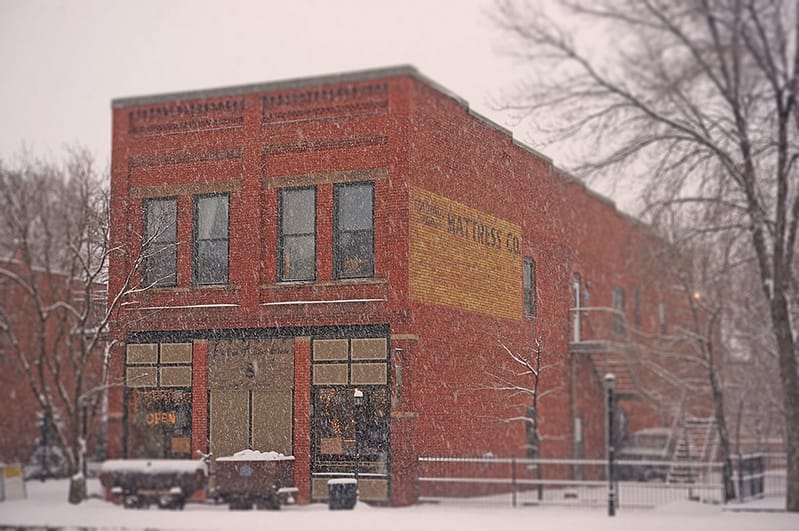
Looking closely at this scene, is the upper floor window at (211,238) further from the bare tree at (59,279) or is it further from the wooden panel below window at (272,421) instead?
the wooden panel below window at (272,421)

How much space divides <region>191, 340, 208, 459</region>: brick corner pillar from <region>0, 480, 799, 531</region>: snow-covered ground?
189cm

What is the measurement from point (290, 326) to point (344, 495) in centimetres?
507

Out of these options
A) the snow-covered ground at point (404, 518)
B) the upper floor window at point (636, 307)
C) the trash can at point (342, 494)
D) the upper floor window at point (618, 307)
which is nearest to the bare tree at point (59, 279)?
the snow-covered ground at point (404, 518)

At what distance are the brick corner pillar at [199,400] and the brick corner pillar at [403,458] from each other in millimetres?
5126

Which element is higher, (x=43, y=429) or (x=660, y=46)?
(x=660, y=46)

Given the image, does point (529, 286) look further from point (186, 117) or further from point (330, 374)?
point (186, 117)

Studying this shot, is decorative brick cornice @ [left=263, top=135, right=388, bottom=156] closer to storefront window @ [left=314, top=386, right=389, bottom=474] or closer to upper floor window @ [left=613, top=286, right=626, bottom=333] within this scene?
storefront window @ [left=314, top=386, right=389, bottom=474]

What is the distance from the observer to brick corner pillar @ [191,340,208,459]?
28625 millimetres

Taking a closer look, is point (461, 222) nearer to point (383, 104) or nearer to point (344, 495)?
point (383, 104)

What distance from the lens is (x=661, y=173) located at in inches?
995

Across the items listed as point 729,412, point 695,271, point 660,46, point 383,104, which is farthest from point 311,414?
point 729,412

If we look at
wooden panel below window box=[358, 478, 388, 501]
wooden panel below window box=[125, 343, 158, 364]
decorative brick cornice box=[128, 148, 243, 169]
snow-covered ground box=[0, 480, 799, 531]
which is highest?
decorative brick cornice box=[128, 148, 243, 169]

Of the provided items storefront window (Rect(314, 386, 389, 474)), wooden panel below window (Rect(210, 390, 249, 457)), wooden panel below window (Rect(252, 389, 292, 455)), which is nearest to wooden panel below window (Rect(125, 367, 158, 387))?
wooden panel below window (Rect(210, 390, 249, 457))

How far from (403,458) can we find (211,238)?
7781 mm
